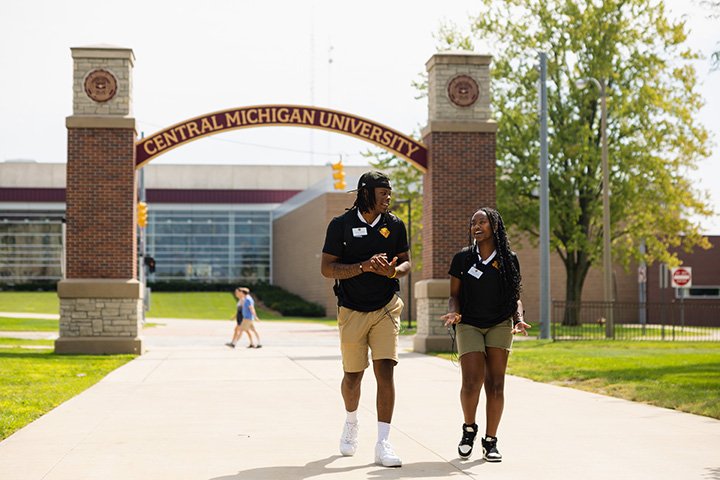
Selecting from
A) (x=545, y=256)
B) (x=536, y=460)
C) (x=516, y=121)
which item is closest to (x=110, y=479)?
(x=536, y=460)

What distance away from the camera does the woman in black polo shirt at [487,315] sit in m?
8.15

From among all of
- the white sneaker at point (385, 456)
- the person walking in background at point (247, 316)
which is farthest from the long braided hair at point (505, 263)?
the person walking in background at point (247, 316)

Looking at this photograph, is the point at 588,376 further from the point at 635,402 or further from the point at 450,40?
the point at 450,40

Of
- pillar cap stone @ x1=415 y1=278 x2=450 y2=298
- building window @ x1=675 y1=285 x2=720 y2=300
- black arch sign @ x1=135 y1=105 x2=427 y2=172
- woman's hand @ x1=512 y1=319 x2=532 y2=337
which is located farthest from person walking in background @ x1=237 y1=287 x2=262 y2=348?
building window @ x1=675 y1=285 x2=720 y2=300

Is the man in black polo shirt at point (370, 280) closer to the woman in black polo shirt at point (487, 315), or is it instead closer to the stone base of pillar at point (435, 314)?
the woman in black polo shirt at point (487, 315)

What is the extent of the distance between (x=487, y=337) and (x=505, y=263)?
57 centimetres

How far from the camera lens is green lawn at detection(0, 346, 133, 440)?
36.4 feet

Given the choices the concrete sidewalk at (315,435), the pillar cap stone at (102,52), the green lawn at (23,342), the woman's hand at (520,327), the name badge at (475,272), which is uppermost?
the pillar cap stone at (102,52)

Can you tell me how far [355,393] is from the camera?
26.9 feet

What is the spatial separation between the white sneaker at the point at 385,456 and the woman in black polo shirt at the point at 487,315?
605 mm

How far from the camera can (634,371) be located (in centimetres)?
1702

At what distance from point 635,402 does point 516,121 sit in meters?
25.0

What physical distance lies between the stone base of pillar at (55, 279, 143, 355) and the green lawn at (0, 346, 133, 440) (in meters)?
0.65

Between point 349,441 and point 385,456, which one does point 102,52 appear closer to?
point 349,441
